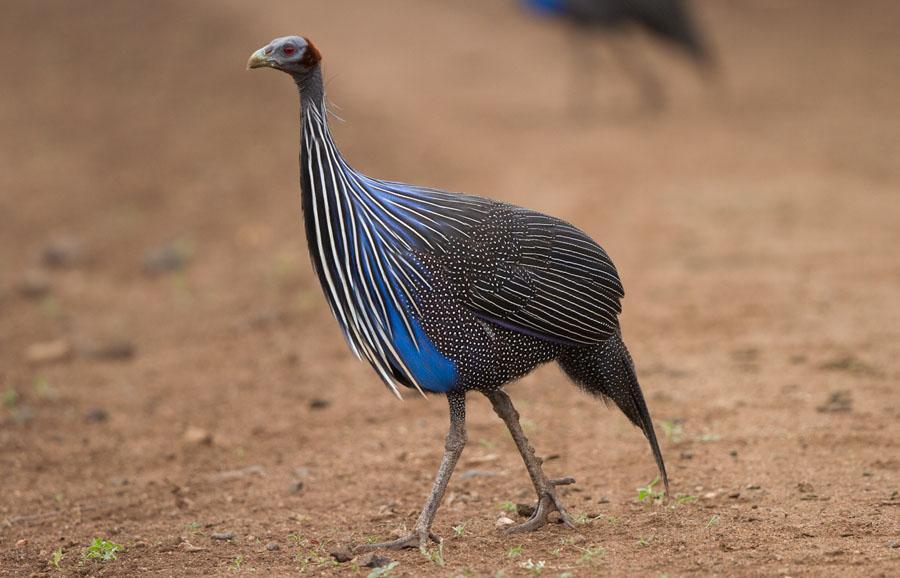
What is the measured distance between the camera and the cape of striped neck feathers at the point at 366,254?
3.65m

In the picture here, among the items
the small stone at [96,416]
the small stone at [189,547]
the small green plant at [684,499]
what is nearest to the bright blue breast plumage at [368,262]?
the small stone at [189,547]

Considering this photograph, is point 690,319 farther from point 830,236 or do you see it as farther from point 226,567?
point 226,567

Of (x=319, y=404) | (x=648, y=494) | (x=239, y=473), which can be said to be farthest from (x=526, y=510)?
(x=319, y=404)

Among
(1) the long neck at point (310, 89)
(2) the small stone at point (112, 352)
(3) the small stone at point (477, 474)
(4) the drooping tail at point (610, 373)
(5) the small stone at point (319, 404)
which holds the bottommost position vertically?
(3) the small stone at point (477, 474)

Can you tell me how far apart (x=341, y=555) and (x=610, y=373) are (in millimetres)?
1073

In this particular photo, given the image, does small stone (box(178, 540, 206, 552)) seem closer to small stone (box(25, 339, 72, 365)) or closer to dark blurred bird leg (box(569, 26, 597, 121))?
small stone (box(25, 339, 72, 365))

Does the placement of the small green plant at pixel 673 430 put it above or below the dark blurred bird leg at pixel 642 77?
below

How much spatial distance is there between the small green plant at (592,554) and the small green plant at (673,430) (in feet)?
4.19

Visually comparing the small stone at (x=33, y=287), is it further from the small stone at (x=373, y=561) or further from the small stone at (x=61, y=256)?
the small stone at (x=373, y=561)

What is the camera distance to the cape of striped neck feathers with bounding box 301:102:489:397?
3.65m

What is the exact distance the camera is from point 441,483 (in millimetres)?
3760

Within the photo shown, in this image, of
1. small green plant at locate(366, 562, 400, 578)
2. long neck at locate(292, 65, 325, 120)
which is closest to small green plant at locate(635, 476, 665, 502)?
small green plant at locate(366, 562, 400, 578)

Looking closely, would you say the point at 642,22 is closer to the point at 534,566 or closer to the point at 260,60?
the point at 260,60

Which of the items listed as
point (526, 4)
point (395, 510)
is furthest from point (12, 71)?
point (395, 510)
